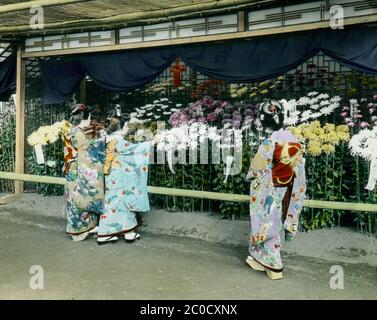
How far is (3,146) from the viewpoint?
10398 millimetres

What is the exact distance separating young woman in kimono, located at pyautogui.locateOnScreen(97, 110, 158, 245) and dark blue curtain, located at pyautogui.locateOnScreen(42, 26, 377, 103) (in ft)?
4.39

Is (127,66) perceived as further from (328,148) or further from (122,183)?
(328,148)

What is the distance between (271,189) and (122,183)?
2422 millimetres

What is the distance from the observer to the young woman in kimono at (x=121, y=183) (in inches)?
273

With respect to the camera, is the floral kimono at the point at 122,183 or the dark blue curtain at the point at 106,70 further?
the dark blue curtain at the point at 106,70

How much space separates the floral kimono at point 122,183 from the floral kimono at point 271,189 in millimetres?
1971

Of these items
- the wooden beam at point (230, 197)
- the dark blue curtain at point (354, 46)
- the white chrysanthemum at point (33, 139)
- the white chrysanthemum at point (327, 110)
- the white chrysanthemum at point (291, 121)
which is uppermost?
the dark blue curtain at point (354, 46)

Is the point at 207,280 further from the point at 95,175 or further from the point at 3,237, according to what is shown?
A: the point at 3,237

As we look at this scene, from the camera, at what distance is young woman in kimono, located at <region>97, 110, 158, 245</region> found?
693 cm

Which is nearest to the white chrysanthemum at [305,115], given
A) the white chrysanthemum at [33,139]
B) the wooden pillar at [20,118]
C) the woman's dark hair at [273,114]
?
the woman's dark hair at [273,114]

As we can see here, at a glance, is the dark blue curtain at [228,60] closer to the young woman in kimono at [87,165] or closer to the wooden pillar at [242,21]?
the wooden pillar at [242,21]

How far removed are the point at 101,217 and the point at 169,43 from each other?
2.85 meters

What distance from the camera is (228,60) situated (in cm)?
711

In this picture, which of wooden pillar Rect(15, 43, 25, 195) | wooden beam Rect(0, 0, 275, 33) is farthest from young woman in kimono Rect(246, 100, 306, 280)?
wooden pillar Rect(15, 43, 25, 195)
